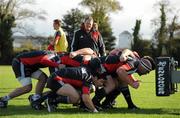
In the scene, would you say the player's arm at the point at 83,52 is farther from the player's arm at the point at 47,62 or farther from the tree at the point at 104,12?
the tree at the point at 104,12

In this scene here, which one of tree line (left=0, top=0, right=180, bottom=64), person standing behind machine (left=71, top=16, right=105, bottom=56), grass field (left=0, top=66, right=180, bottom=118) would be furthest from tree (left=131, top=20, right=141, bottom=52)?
person standing behind machine (left=71, top=16, right=105, bottom=56)

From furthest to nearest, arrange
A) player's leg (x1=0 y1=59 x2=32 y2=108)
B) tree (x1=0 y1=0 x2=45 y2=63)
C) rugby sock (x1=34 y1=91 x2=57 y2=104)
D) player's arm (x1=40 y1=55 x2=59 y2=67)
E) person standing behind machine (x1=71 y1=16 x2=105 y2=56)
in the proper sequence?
1. tree (x1=0 y1=0 x2=45 y2=63)
2. person standing behind machine (x1=71 y1=16 x2=105 y2=56)
3. player's leg (x1=0 y1=59 x2=32 y2=108)
4. player's arm (x1=40 y1=55 x2=59 y2=67)
5. rugby sock (x1=34 y1=91 x2=57 y2=104)

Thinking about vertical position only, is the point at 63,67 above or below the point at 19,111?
above

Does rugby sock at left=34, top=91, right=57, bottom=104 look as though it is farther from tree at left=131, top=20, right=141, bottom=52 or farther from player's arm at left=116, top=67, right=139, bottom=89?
tree at left=131, top=20, right=141, bottom=52

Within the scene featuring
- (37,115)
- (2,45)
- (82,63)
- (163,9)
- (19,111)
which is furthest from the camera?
(163,9)

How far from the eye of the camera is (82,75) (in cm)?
916

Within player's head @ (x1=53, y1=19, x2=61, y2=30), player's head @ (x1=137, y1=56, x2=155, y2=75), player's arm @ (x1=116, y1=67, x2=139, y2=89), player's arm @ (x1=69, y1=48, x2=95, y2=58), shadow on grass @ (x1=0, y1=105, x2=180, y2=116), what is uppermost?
player's head @ (x1=53, y1=19, x2=61, y2=30)

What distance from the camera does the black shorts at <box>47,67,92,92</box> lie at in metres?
9.14

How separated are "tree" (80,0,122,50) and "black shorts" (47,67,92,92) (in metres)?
64.9

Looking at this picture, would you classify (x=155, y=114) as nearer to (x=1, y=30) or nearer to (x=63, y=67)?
(x=63, y=67)

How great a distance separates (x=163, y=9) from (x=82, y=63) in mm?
58717

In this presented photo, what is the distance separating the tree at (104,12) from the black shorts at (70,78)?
64.9 m

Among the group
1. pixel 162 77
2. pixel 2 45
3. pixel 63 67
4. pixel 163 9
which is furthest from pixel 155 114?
pixel 163 9

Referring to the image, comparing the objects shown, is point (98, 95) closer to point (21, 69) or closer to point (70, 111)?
point (70, 111)
